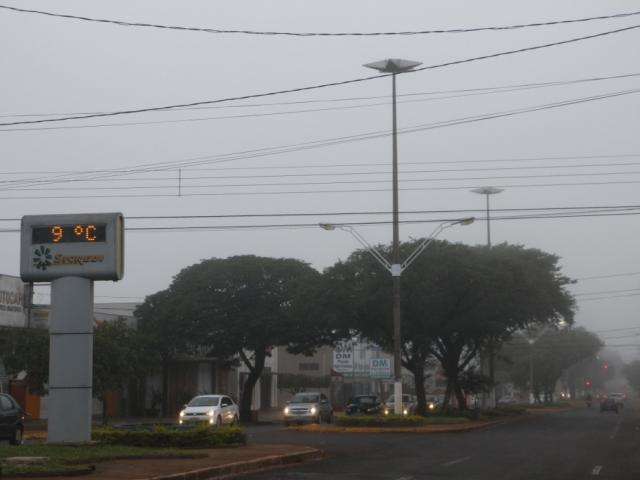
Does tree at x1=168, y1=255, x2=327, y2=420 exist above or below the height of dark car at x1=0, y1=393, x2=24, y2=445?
above

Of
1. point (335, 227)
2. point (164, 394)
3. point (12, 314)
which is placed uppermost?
point (335, 227)

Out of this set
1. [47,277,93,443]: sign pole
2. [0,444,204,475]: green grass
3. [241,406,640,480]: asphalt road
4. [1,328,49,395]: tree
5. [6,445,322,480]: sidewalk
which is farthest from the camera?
[1,328,49,395]: tree

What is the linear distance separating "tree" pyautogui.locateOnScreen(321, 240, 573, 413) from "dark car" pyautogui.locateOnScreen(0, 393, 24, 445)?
26.8 metres

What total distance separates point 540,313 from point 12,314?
28279 mm

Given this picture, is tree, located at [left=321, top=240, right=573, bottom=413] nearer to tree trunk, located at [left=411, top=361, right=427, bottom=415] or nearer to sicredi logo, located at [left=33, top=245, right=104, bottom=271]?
tree trunk, located at [left=411, top=361, right=427, bottom=415]

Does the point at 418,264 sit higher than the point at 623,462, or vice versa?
the point at 418,264

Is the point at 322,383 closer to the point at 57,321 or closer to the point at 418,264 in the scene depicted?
the point at 418,264

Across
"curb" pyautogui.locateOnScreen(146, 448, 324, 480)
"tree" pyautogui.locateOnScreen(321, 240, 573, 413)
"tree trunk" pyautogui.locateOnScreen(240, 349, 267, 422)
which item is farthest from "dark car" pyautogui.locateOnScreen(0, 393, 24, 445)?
"tree trunk" pyautogui.locateOnScreen(240, 349, 267, 422)

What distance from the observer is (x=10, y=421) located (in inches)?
1151

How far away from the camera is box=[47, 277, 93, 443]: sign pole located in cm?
2433

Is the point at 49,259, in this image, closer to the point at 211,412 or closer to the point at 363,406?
the point at 211,412

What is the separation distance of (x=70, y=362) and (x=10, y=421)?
19.2 feet

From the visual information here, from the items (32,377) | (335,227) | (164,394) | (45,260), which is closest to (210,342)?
(164,394)

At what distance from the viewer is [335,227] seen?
42250mm
